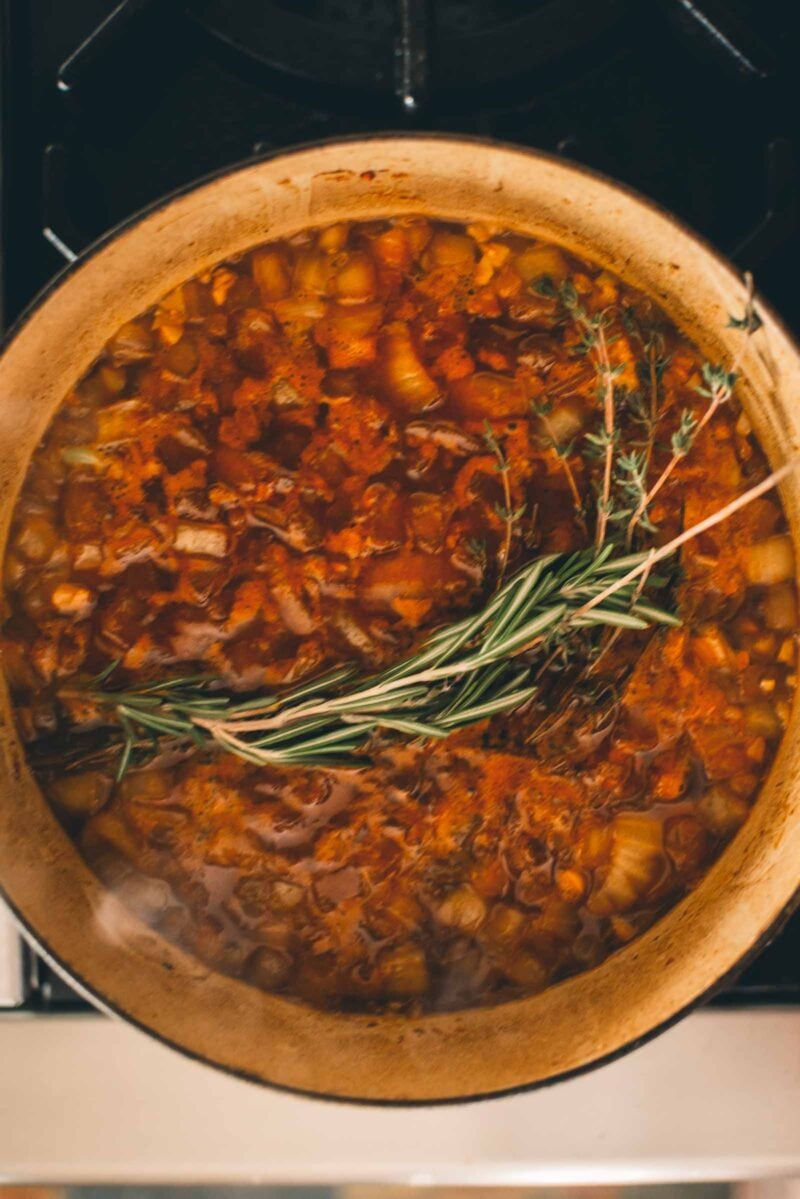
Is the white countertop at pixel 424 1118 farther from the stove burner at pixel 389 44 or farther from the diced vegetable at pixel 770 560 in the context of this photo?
the stove burner at pixel 389 44

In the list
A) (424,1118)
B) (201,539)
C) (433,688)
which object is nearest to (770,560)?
(433,688)

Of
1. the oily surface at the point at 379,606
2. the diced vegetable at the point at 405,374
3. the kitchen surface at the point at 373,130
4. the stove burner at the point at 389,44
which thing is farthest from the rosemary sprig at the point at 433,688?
the stove burner at the point at 389,44

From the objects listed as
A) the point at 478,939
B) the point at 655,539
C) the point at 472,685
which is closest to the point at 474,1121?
the point at 478,939

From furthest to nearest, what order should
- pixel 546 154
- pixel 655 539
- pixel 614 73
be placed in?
pixel 614 73
pixel 655 539
pixel 546 154

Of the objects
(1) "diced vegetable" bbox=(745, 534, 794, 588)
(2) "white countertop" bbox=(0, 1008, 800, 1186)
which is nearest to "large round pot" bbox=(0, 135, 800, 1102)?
(1) "diced vegetable" bbox=(745, 534, 794, 588)

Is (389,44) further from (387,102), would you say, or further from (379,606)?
(379,606)

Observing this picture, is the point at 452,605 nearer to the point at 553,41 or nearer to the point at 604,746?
the point at 604,746
